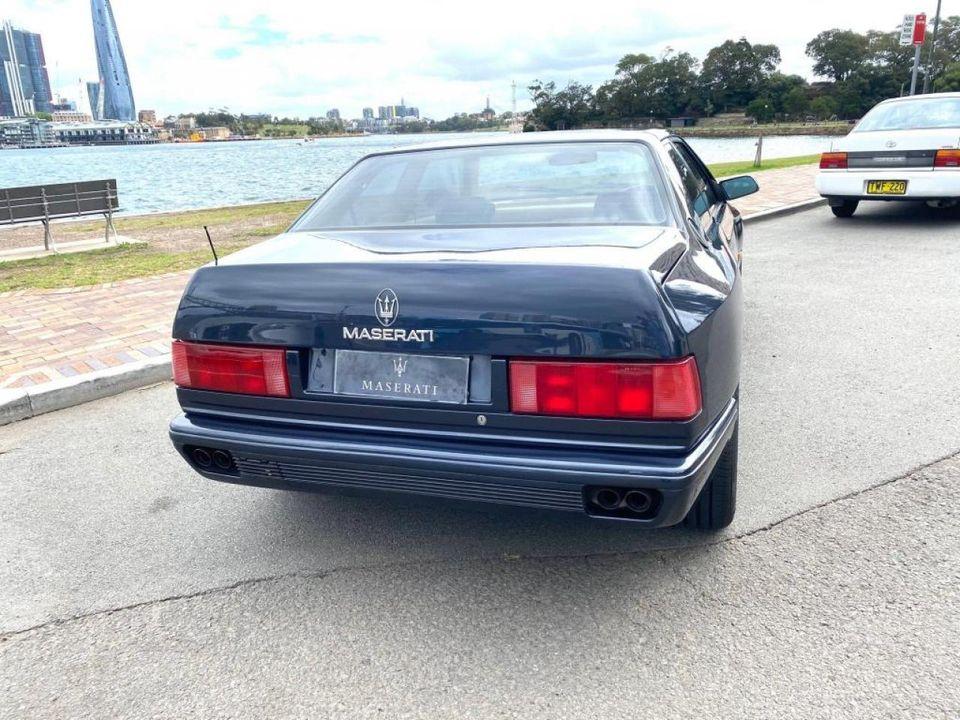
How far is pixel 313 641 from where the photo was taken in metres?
2.32

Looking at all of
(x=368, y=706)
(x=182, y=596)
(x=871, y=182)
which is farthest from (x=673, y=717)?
(x=871, y=182)

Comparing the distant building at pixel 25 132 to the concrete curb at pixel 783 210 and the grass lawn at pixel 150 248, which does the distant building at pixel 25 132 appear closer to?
the grass lawn at pixel 150 248

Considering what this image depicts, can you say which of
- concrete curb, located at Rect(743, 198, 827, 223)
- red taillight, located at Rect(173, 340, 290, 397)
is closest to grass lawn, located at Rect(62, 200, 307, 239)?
concrete curb, located at Rect(743, 198, 827, 223)

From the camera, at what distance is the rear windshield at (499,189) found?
113 inches

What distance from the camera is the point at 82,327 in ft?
18.9

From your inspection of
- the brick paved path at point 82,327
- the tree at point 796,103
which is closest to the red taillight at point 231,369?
the brick paved path at point 82,327

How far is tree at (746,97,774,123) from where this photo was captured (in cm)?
6631

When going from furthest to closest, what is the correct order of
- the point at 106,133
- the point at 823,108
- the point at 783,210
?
1. the point at 106,133
2. the point at 823,108
3. the point at 783,210

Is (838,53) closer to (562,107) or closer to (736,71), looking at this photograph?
(736,71)

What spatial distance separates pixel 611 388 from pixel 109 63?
118752 millimetres

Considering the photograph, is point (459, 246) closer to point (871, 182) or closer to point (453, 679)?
point (453, 679)

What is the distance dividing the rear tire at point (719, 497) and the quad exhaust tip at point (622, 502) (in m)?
0.53

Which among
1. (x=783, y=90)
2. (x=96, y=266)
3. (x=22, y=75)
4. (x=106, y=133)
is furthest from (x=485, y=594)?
(x=22, y=75)

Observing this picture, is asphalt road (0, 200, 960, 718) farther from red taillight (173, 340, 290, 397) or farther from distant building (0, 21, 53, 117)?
distant building (0, 21, 53, 117)
